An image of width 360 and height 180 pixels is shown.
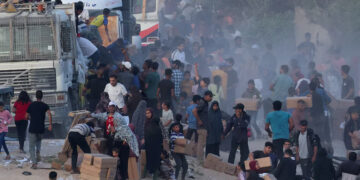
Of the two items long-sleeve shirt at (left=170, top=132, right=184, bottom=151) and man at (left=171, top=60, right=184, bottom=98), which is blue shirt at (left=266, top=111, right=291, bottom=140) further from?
man at (left=171, top=60, right=184, bottom=98)

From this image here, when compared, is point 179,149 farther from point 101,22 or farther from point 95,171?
point 101,22

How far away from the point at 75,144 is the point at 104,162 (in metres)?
0.92

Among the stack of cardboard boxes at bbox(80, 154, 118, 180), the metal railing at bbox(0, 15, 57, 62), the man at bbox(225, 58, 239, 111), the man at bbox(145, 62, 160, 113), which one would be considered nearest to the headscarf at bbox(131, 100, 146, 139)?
the stack of cardboard boxes at bbox(80, 154, 118, 180)

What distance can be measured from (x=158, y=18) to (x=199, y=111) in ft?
63.4

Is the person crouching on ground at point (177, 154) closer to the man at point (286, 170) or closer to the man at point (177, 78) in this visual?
the man at point (286, 170)

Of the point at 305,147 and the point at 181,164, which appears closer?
the point at 181,164

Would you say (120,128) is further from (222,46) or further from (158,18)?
(158,18)

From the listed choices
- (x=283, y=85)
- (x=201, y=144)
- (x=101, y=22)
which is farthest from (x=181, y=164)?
(x=101, y=22)

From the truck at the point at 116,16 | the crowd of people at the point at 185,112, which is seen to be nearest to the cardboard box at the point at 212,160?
the crowd of people at the point at 185,112

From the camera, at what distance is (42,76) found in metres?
19.3

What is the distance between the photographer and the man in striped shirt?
15.7 metres

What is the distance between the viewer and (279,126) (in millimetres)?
Answer: 17469

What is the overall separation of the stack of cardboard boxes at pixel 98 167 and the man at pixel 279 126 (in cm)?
384

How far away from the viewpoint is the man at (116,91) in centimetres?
1828
